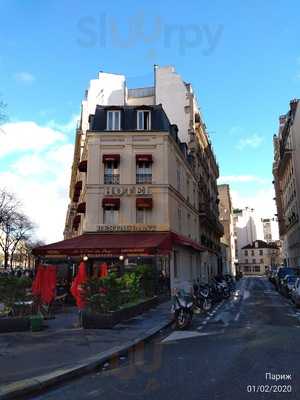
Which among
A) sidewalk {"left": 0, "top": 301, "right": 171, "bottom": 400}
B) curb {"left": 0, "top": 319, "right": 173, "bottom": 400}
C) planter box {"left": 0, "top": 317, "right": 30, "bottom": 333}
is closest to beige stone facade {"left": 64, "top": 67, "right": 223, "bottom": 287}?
sidewalk {"left": 0, "top": 301, "right": 171, "bottom": 400}

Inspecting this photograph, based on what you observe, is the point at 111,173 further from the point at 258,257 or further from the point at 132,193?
the point at 258,257

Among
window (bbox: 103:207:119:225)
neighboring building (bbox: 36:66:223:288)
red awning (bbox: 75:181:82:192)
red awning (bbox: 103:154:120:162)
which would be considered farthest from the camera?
red awning (bbox: 75:181:82:192)

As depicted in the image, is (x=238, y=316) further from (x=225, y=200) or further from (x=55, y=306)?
(x=225, y=200)

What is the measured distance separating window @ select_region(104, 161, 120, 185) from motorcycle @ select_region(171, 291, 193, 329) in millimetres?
15420

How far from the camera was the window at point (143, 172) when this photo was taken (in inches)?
1126

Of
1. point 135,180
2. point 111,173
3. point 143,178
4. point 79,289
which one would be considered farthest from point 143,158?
point 79,289

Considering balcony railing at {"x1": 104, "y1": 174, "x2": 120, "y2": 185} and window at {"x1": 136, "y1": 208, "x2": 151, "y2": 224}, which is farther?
balcony railing at {"x1": 104, "y1": 174, "x2": 120, "y2": 185}

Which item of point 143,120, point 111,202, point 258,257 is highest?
point 143,120

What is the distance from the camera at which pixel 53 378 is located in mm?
6801

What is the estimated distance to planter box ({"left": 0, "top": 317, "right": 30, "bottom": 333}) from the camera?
39.2ft

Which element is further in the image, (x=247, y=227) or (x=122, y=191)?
(x=247, y=227)

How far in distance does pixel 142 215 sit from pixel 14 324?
16604mm

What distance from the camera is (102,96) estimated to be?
42.0m

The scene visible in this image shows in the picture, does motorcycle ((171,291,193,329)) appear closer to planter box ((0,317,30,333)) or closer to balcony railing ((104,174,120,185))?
planter box ((0,317,30,333))
